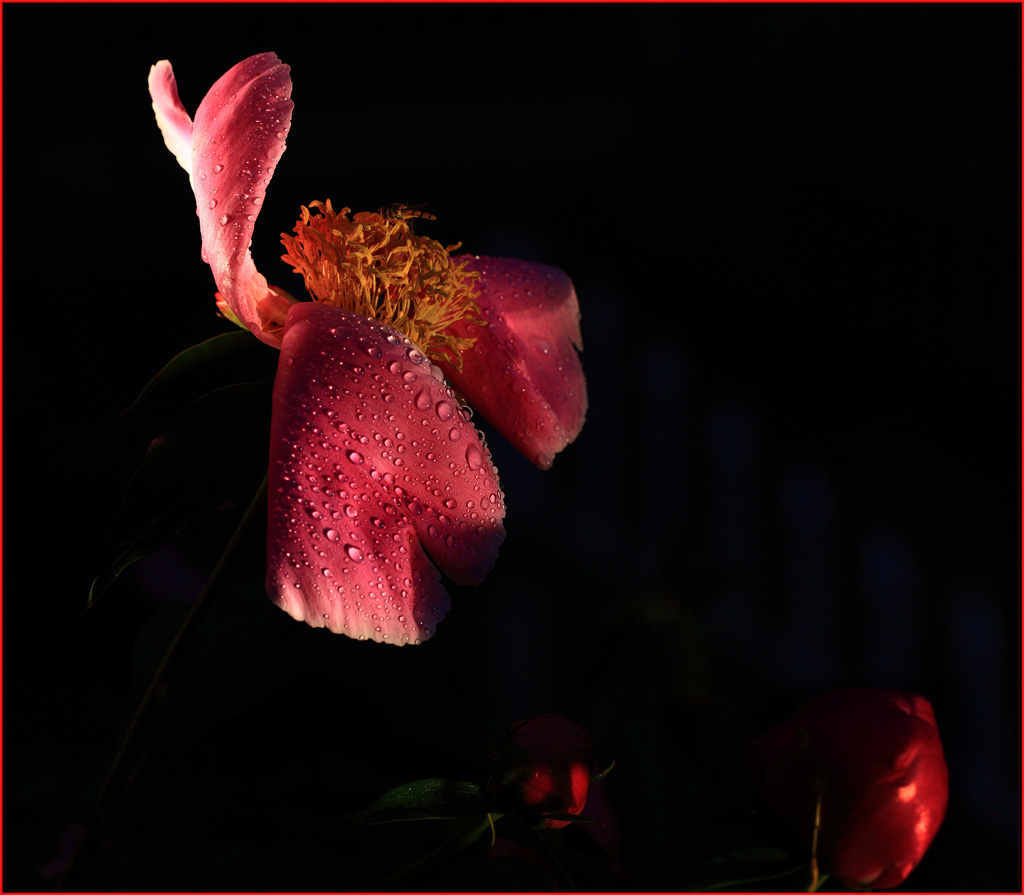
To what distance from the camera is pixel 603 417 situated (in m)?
1.18

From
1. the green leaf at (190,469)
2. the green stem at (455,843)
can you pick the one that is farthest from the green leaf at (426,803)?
the green leaf at (190,469)

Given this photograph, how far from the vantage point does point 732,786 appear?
Result: 309 millimetres

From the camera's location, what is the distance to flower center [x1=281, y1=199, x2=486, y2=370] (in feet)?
1.13

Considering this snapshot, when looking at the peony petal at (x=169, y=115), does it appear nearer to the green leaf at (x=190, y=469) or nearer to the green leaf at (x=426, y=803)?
the green leaf at (x=190, y=469)

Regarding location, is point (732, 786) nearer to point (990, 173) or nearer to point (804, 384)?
point (804, 384)

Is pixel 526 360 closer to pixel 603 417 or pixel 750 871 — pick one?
pixel 750 871

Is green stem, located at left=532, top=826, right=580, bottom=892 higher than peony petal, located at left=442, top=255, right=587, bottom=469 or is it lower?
lower

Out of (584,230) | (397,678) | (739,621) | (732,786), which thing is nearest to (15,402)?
(397,678)

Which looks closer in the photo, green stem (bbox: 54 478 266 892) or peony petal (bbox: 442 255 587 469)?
green stem (bbox: 54 478 266 892)

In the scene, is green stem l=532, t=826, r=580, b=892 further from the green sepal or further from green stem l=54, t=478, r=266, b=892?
green stem l=54, t=478, r=266, b=892

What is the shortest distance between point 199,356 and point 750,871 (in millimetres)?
267

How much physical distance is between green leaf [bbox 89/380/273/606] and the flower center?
7 cm

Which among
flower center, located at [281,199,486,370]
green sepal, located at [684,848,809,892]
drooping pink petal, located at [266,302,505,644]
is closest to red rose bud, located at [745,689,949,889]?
green sepal, located at [684,848,809,892]

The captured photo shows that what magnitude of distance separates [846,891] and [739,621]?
682 millimetres
